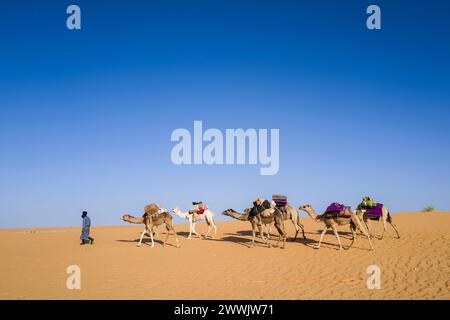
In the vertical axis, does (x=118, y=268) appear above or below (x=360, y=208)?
below

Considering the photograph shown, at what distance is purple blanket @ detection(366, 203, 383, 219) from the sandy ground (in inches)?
53.0

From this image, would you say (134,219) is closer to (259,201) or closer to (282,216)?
(259,201)

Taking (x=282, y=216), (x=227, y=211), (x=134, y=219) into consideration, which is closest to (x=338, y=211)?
(x=282, y=216)

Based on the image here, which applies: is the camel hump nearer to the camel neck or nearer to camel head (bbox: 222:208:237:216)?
the camel neck

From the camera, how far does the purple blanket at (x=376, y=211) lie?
18.5m

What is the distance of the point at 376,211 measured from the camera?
18.5 metres

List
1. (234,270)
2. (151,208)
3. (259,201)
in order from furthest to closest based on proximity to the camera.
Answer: (151,208) → (259,201) → (234,270)

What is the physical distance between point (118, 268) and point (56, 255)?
18.8 ft

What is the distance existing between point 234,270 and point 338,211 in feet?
19.0

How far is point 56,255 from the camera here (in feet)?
57.7

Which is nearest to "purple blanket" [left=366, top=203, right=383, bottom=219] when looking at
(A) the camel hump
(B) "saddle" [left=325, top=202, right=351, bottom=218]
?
(B) "saddle" [left=325, top=202, right=351, bottom=218]

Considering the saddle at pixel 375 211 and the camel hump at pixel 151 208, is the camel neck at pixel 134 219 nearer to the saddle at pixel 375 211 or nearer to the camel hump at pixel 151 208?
the camel hump at pixel 151 208
